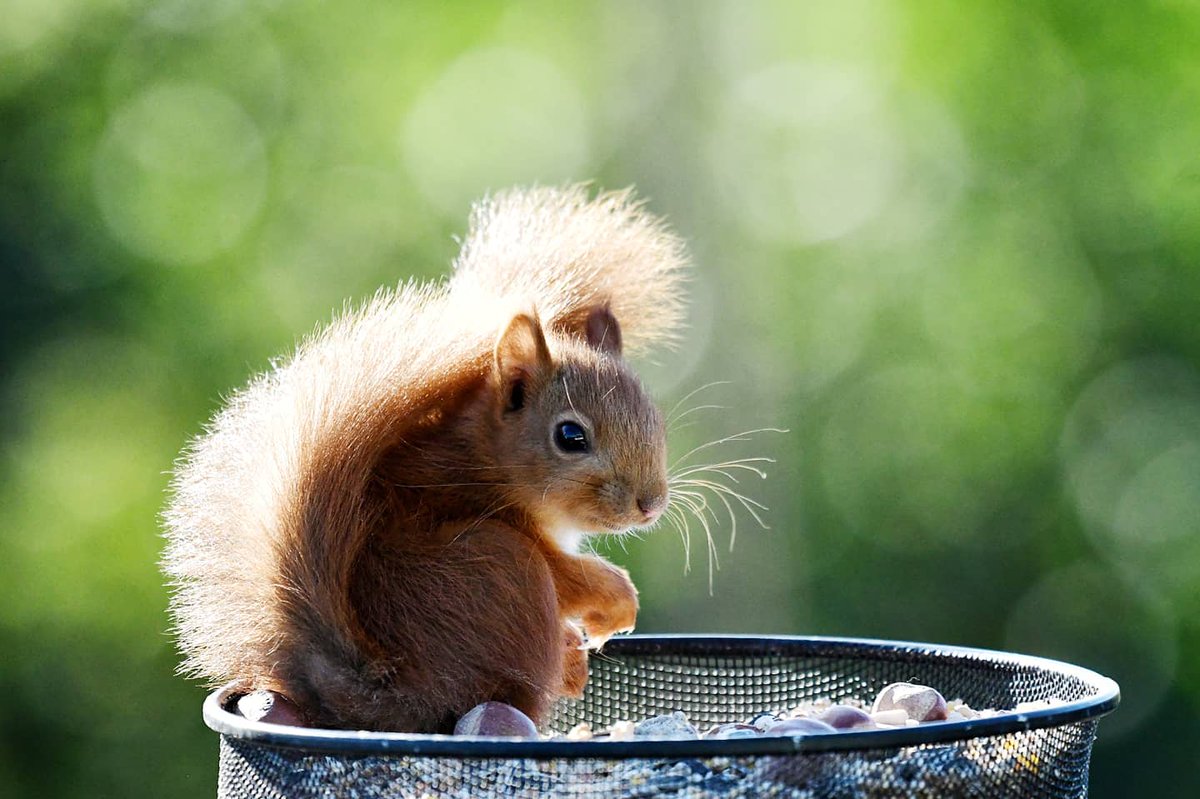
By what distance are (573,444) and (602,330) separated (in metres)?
0.17

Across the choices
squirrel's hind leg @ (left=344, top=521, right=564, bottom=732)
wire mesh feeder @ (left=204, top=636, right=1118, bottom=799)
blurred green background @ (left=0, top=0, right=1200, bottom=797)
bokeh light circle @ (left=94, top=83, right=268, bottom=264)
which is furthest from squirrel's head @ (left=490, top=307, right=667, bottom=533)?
bokeh light circle @ (left=94, top=83, right=268, bottom=264)

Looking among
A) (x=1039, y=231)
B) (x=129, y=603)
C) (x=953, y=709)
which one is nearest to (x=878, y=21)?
(x=1039, y=231)

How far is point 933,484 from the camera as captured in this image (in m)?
5.38

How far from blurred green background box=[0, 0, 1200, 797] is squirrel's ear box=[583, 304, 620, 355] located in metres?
2.91

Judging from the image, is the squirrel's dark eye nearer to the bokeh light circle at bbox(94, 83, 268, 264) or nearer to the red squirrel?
the red squirrel

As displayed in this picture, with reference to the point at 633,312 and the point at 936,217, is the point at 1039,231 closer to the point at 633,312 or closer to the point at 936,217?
the point at 936,217

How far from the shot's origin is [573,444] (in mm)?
1347

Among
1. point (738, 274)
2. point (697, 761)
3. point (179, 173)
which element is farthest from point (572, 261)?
point (179, 173)

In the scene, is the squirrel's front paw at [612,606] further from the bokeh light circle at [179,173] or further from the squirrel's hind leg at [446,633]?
the bokeh light circle at [179,173]

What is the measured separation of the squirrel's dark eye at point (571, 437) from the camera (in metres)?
1.34

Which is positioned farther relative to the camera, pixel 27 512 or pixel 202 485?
pixel 27 512

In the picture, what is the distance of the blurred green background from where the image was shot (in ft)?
16.0

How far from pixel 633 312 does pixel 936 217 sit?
14.6 ft

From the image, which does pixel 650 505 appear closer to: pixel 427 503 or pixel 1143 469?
pixel 427 503
